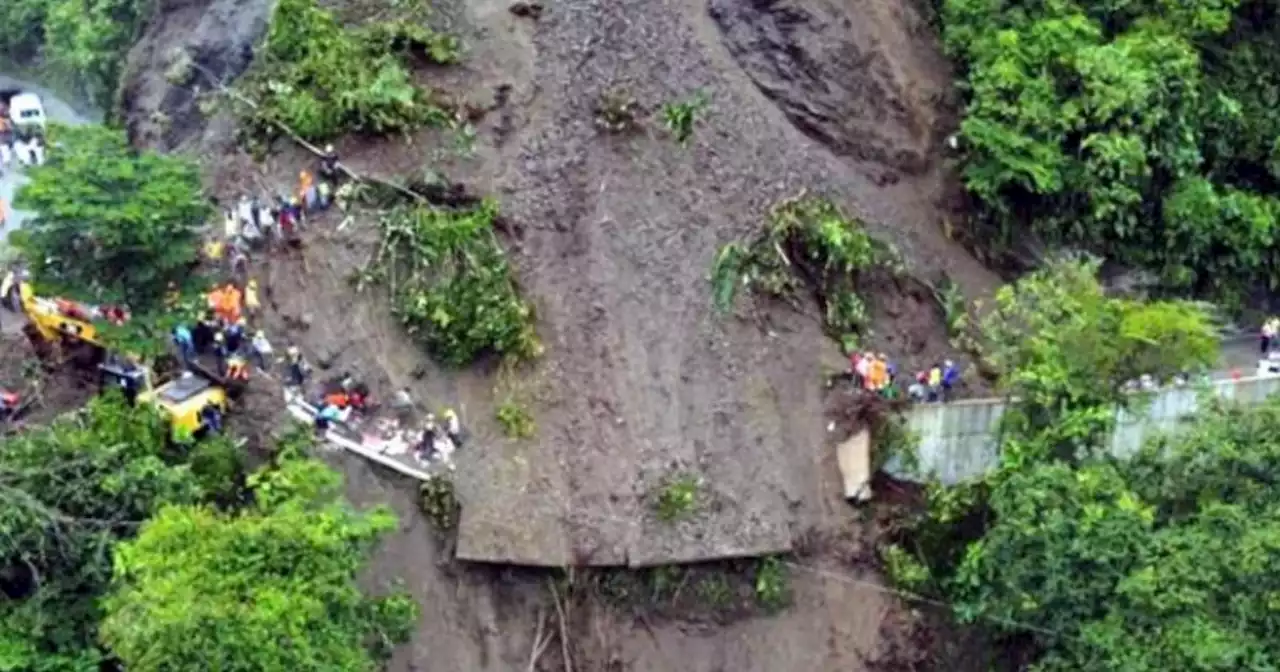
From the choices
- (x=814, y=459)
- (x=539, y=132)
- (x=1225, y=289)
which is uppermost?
(x=539, y=132)

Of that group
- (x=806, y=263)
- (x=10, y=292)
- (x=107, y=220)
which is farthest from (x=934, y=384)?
(x=10, y=292)

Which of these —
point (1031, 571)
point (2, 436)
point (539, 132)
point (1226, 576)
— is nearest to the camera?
point (1226, 576)

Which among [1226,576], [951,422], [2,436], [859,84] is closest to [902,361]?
[951,422]

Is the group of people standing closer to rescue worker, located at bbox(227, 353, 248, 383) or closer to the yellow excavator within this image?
rescue worker, located at bbox(227, 353, 248, 383)

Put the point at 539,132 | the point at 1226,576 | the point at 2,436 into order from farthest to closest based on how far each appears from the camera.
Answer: the point at 539,132, the point at 2,436, the point at 1226,576

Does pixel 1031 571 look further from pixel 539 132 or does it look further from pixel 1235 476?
pixel 539 132

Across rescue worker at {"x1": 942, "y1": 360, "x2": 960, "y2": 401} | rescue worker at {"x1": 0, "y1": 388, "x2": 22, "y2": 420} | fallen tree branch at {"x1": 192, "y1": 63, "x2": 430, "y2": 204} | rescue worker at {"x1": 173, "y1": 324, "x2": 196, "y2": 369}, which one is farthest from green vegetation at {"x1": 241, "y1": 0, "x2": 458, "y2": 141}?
rescue worker at {"x1": 942, "y1": 360, "x2": 960, "y2": 401}

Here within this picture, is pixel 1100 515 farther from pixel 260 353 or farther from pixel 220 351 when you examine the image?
pixel 220 351
